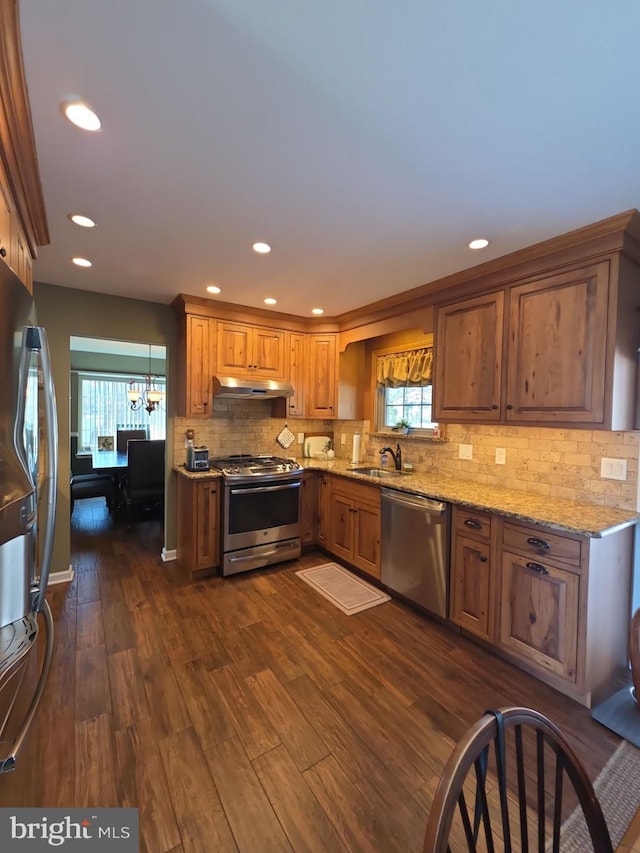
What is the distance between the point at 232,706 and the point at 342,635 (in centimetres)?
84

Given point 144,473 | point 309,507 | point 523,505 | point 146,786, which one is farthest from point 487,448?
point 144,473

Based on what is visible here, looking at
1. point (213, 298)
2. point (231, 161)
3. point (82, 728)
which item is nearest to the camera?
point (231, 161)

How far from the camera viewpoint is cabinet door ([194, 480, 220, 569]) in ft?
10.5

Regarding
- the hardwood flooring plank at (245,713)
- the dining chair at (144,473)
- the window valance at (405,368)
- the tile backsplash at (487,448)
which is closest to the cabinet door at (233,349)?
the tile backsplash at (487,448)

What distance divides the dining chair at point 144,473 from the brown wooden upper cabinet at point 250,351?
1.53m

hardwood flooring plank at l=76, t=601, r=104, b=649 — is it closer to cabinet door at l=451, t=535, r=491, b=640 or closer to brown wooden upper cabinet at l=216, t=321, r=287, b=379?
brown wooden upper cabinet at l=216, t=321, r=287, b=379

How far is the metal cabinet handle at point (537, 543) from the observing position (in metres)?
1.97

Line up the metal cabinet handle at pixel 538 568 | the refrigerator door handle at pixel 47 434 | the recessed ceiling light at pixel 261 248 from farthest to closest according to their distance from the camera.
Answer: the recessed ceiling light at pixel 261 248 < the metal cabinet handle at pixel 538 568 < the refrigerator door handle at pixel 47 434

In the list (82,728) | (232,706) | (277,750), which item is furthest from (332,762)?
(82,728)

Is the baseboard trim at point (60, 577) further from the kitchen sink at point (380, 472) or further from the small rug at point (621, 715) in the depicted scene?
the small rug at point (621, 715)

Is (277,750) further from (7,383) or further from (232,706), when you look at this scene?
(7,383)

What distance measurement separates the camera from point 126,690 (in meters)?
1.94

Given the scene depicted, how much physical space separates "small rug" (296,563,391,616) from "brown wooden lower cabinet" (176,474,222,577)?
810mm

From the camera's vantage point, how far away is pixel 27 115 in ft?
4.04
